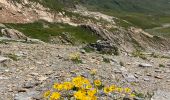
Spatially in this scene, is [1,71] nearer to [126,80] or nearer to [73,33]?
[126,80]

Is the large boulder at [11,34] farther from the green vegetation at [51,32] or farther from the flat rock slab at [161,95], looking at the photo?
the flat rock slab at [161,95]

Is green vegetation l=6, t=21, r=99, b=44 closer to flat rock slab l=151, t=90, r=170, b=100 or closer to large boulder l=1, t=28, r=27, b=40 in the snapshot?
large boulder l=1, t=28, r=27, b=40

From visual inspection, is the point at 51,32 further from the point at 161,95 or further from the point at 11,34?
the point at 161,95

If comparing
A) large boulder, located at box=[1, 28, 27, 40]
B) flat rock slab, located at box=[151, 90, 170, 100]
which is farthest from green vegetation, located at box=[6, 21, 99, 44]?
flat rock slab, located at box=[151, 90, 170, 100]

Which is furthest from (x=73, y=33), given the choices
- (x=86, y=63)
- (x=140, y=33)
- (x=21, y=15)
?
(x=86, y=63)

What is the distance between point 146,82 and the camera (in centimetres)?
2558

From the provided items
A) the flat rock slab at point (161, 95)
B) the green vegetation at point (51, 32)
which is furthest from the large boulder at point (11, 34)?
the flat rock slab at point (161, 95)

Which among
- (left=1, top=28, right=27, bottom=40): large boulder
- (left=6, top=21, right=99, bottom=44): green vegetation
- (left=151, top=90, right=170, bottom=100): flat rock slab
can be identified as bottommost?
(left=6, top=21, right=99, bottom=44): green vegetation

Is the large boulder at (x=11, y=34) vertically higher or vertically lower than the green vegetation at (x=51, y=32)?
higher

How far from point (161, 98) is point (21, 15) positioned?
57007 mm

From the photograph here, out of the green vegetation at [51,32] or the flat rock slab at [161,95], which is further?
the green vegetation at [51,32]

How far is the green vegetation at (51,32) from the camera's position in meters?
61.1

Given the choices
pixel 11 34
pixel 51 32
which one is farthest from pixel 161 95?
pixel 51 32

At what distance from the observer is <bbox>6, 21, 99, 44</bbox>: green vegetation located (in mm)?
61062
